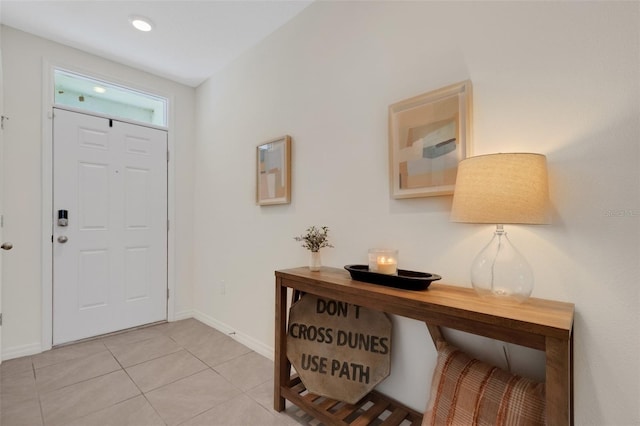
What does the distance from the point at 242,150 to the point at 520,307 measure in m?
2.31

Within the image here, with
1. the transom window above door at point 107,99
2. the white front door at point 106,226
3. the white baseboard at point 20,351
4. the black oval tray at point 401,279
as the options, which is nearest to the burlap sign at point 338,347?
the black oval tray at point 401,279

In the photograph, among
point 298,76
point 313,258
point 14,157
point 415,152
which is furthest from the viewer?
point 14,157

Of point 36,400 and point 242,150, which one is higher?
point 242,150

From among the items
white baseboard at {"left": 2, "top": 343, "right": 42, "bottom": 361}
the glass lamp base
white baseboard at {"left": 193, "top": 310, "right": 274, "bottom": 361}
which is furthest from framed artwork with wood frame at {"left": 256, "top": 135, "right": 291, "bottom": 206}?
white baseboard at {"left": 2, "top": 343, "right": 42, "bottom": 361}

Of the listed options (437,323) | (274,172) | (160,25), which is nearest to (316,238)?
(274,172)

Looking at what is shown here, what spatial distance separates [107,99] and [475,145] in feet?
10.4

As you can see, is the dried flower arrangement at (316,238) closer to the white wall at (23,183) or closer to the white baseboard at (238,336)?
the white baseboard at (238,336)

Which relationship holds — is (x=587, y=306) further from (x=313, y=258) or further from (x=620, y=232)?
(x=313, y=258)

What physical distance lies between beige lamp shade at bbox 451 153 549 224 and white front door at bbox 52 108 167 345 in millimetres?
2968

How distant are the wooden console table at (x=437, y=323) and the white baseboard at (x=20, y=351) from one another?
2115 mm

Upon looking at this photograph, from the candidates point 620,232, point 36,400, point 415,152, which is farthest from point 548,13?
point 36,400

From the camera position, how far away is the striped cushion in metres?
1.05

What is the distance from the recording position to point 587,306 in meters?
1.07

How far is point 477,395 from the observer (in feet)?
3.76
